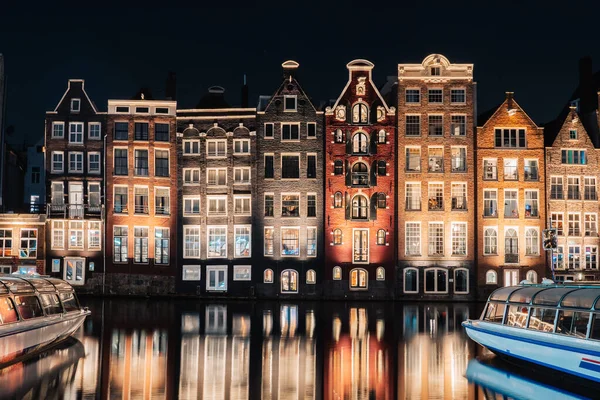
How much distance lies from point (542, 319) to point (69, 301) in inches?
723

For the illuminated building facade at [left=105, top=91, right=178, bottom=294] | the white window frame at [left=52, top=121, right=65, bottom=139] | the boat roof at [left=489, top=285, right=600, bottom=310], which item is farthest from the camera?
the white window frame at [left=52, top=121, right=65, bottom=139]

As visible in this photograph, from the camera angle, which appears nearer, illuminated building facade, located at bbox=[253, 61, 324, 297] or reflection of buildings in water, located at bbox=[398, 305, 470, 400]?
reflection of buildings in water, located at bbox=[398, 305, 470, 400]

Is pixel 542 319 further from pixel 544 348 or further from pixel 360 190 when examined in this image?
pixel 360 190

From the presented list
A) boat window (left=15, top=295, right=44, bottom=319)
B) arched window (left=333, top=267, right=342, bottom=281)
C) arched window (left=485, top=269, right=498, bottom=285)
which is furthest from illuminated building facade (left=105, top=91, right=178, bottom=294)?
boat window (left=15, top=295, right=44, bottom=319)

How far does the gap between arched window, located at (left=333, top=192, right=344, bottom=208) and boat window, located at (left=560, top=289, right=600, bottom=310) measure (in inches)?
1522

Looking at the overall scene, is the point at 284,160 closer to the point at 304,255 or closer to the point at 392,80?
the point at 304,255

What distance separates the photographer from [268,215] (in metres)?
60.0

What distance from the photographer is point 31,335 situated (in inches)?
914

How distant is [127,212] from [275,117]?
49.8ft

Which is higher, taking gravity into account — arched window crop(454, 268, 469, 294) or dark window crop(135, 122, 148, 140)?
dark window crop(135, 122, 148, 140)

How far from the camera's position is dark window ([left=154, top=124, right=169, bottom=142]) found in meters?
61.3

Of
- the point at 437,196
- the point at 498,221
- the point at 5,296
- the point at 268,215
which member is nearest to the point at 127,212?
the point at 268,215

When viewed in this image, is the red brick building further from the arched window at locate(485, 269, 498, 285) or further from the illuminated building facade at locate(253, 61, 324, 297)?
the arched window at locate(485, 269, 498, 285)

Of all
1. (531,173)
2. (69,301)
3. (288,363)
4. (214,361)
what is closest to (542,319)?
(288,363)
